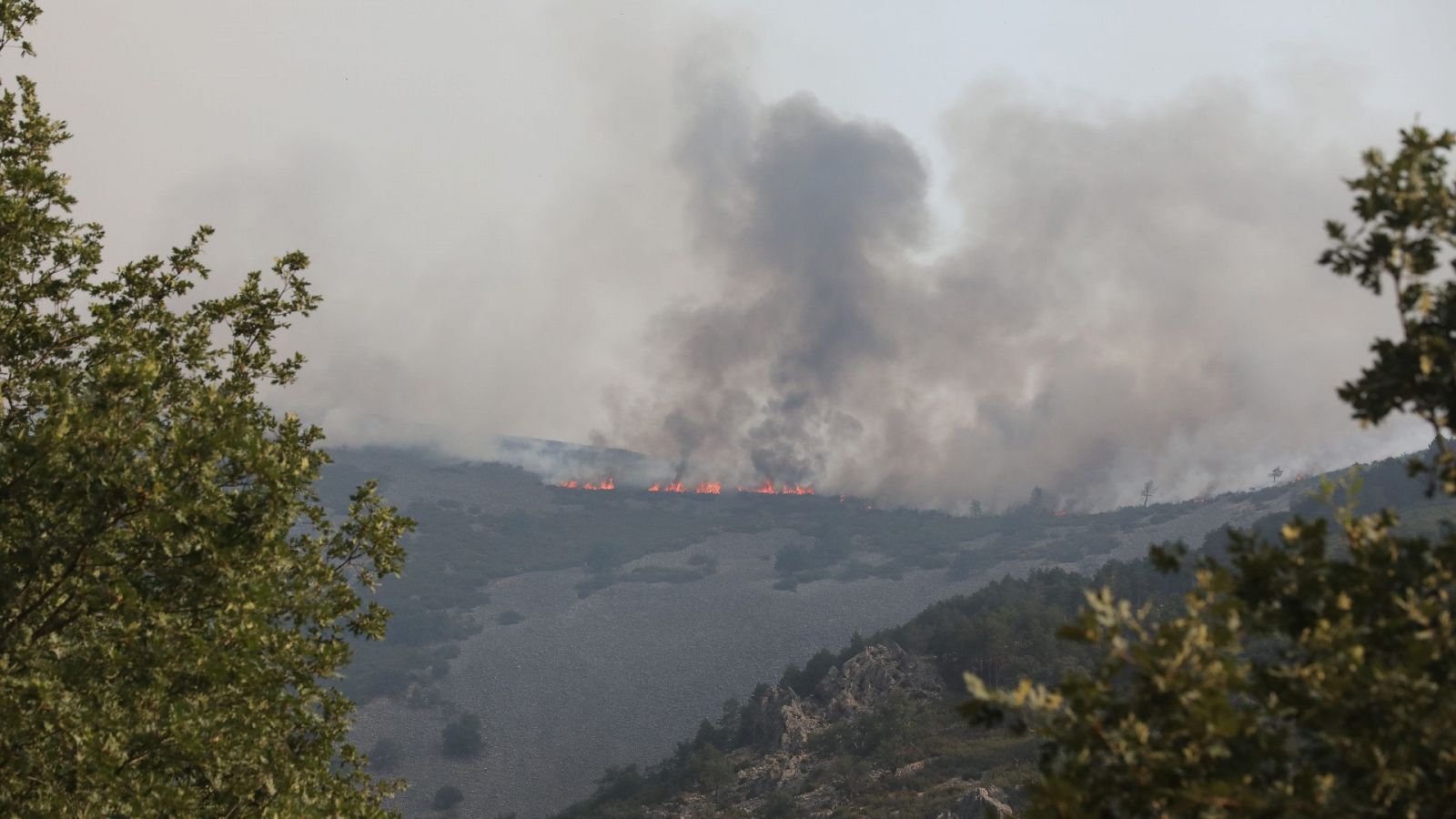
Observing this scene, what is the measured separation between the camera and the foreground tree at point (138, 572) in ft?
43.0

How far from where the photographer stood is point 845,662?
149000 mm

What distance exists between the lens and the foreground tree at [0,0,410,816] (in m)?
13.1

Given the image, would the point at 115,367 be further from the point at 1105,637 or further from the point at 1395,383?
the point at 1395,383

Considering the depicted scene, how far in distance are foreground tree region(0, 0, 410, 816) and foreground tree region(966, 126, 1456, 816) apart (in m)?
10.8

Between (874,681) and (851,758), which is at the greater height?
(874,681)

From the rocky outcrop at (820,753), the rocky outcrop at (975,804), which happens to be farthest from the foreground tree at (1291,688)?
the rocky outcrop at (820,753)

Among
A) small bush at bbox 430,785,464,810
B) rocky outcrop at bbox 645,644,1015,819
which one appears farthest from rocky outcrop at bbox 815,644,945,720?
small bush at bbox 430,785,464,810

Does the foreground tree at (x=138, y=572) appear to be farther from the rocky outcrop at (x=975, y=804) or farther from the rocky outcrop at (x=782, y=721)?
the rocky outcrop at (x=782, y=721)

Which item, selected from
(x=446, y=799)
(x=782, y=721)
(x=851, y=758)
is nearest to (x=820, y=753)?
(x=851, y=758)

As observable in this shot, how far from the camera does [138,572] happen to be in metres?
14.2

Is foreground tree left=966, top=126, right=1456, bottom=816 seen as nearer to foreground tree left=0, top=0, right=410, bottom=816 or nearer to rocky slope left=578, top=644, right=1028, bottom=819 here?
foreground tree left=0, top=0, right=410, bottom=816

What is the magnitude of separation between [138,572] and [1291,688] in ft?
45.7

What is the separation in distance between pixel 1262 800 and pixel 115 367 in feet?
43.6

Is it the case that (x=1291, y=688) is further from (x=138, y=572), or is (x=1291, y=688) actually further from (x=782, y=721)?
(x=782, y=721)
